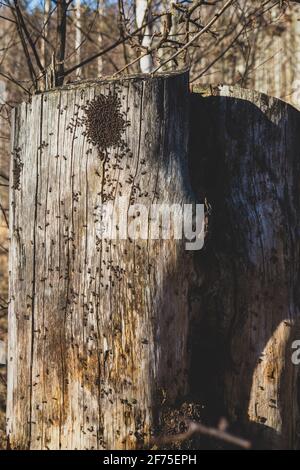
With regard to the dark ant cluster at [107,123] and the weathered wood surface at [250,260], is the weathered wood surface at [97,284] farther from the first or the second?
the weathered wood surface at [250,260]

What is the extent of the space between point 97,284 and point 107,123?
72 centimetres

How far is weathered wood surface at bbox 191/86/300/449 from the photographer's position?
3133 millimetres

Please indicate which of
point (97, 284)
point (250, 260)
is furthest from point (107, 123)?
point (250, 260)

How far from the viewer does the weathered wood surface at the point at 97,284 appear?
2934 millimetres

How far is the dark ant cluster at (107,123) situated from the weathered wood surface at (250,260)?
0.45m

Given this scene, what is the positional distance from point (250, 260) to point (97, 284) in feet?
2.42

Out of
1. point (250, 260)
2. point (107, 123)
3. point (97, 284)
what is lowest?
point (97, 284)

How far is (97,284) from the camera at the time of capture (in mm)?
2973

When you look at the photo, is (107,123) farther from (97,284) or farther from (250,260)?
(250,260)

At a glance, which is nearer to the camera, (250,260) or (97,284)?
(97,284)

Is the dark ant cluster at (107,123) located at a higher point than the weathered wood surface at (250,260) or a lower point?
higher

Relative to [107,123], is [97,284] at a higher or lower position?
lower

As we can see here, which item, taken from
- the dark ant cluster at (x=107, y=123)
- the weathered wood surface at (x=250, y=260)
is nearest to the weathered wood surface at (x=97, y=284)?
the dark ant cluster at (x=107, y=123)

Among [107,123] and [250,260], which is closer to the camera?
[107,123]
